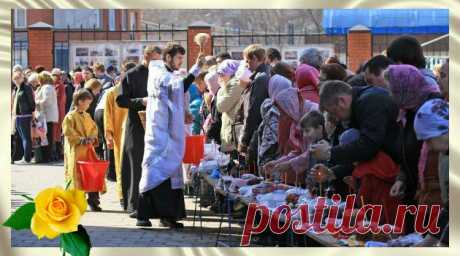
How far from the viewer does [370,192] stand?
16.3 feet

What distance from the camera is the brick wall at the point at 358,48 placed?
5133 millimetres

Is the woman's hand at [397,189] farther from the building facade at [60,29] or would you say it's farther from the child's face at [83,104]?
the child's face at [83,104]

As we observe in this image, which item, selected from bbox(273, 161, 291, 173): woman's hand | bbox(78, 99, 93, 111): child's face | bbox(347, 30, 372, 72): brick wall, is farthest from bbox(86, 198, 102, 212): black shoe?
bbox(347, 30, 372, 72): brick wall

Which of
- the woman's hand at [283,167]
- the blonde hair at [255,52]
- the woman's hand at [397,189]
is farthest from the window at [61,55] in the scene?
the woman's hand at [397,189]

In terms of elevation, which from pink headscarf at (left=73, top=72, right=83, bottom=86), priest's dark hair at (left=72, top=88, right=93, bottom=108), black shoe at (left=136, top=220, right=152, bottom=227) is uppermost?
pink headscarf at (left=73, top=72, right=83, bottom=86)

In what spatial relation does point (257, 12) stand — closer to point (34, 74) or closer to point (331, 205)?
point (331, 205)

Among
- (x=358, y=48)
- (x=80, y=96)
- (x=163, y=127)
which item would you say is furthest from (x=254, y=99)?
(x=80, y=96)

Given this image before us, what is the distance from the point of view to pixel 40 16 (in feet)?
15.8

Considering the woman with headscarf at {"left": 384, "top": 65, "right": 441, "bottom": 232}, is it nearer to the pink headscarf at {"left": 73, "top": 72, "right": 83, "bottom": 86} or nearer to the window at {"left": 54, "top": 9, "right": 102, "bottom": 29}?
the window at {"left": 54, "top": 9, "right": 102, "bottom": 29}

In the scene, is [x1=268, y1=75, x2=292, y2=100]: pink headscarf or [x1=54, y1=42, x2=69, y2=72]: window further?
[x1=268, y1=75, x2=292, y2=100]: pink headscarf

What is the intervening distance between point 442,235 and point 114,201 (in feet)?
11.0

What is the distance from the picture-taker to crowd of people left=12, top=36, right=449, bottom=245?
4.85 metres

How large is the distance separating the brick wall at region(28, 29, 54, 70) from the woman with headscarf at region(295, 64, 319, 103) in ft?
5.09

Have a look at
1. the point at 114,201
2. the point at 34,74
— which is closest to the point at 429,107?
the point at 34,74
